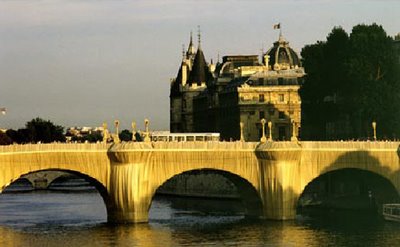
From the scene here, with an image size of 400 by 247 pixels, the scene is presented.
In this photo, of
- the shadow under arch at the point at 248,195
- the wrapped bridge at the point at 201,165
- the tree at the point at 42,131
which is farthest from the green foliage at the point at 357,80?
the tree at the point at 42,131

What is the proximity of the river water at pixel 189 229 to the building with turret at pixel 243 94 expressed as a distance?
37217 mm

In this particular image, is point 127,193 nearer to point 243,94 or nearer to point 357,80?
point 357,80

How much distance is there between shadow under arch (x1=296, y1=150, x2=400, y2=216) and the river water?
3909mm

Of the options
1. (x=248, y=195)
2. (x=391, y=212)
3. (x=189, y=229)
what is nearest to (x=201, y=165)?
(x=248, y=195)

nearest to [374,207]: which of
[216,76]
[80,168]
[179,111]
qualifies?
[80,168]

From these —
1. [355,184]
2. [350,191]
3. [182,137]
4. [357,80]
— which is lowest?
[350,191]

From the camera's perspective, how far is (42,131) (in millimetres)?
184875

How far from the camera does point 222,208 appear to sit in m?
124

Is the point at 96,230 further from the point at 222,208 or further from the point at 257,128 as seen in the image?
the point at 257,128

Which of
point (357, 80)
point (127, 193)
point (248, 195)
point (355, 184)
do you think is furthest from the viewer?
point (357, 80)

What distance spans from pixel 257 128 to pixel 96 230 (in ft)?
224

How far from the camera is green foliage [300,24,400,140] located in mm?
125125

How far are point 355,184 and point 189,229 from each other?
28.9 meters

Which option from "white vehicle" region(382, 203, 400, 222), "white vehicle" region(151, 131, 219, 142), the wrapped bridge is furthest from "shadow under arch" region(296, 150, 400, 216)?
"white vehicle" region(151, 131, 219, 142)
